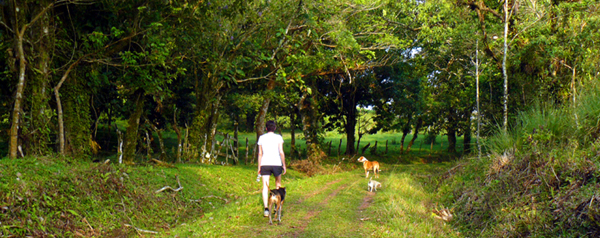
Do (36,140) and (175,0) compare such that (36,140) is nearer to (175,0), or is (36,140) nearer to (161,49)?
(161,49)

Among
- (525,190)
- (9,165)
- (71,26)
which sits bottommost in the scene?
(525,190)

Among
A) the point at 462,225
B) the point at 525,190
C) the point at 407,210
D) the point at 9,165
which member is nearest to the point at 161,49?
the point at 9,165

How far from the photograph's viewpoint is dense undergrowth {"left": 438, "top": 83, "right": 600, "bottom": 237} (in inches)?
288

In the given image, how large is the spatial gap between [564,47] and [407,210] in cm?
857

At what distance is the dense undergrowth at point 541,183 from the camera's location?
731cm

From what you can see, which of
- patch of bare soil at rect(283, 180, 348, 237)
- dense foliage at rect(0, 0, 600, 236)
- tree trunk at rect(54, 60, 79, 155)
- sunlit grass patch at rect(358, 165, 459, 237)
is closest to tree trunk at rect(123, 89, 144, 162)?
dense foliage at rect(0, 0, 600, 236)

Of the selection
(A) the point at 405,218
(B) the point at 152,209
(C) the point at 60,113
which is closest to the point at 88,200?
(B) the point at 152,209

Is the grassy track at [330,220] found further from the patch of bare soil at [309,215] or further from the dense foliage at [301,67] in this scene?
the dense foliage at [301,67]

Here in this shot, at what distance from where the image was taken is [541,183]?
8.57 metres

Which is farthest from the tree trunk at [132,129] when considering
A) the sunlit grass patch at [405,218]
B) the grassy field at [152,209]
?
the sunlit grass patch at [405,218]

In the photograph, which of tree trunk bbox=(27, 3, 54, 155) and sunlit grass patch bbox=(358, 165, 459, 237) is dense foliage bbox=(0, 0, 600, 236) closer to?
tree trunk bbox=(27, 3, 54, 155)

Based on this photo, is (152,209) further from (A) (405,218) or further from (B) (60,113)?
(A) (405,218)

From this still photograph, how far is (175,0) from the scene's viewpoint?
11883 mm

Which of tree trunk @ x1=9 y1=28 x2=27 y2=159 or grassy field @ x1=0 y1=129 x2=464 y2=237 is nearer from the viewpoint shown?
grassy field @ x1=0 y1=129 x2=464 y2=237
